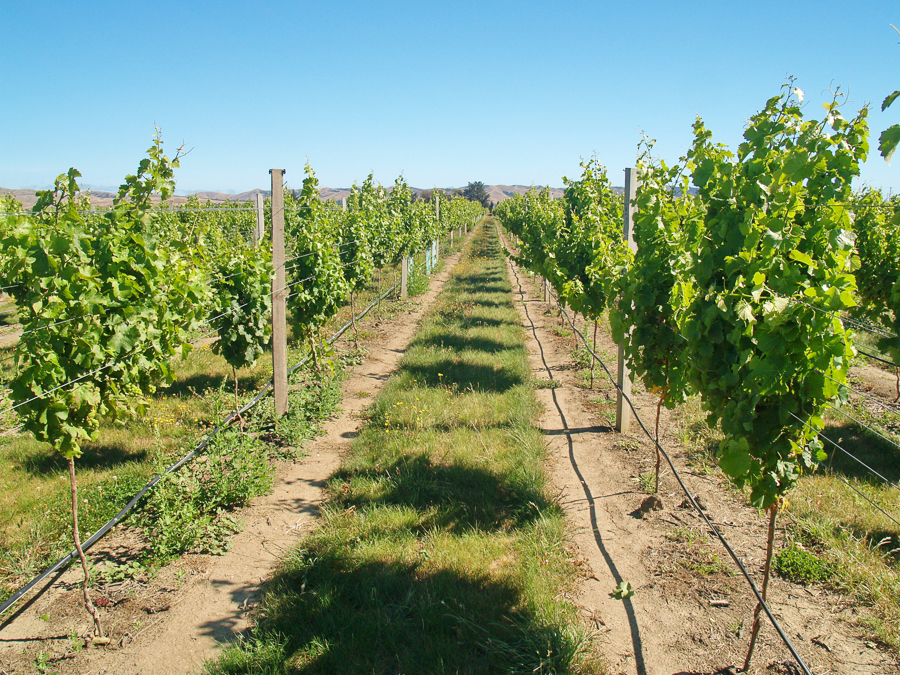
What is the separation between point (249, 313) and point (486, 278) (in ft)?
43.2

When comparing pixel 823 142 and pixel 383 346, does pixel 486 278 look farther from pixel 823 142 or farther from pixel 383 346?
pixel 823 142

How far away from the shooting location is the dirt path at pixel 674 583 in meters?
3.07

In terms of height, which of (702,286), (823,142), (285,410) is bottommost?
(285,410)

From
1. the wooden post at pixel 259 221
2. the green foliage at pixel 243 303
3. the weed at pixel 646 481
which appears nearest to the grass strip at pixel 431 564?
the weed at pixel 646 481

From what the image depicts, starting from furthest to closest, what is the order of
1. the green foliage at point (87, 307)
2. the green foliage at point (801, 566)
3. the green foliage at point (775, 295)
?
the green foliage at point (801, 566), the green foliage at point (87, 307), the green foliage at point (775, 295)

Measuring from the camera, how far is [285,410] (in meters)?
6.52

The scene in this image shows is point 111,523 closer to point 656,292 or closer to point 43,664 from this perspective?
point 43,664

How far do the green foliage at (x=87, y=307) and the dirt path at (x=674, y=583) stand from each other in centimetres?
336

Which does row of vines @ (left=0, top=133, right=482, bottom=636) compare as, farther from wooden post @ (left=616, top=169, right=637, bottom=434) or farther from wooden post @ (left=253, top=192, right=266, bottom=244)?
wooden post @ (left=253, top=192, right=266, bottom=244)

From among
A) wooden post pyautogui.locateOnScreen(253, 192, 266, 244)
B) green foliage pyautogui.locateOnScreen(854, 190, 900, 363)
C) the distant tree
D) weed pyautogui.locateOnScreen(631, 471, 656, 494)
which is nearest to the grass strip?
weed pyautogui.locateOnScreen(631, 471, 656, 494)

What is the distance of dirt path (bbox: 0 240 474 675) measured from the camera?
125 inches

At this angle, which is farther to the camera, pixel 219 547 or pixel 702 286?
pixel 219 547

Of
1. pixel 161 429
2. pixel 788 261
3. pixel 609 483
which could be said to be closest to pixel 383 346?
pixel 161 429

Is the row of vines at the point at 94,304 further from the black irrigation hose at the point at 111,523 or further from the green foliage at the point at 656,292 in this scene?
the green foliage at the point at 656,292
